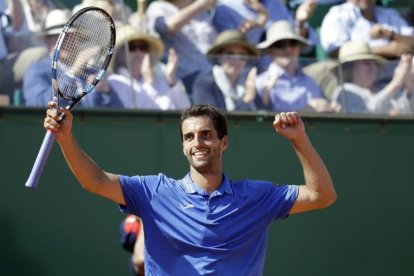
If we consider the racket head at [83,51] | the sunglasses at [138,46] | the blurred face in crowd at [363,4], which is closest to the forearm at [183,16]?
the sunglasses at [138,46]

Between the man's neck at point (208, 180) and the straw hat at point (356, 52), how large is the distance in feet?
14.7

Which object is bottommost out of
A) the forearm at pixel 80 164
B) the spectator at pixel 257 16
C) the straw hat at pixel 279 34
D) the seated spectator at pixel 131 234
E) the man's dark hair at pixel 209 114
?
the seated spectator at pixel 131 234

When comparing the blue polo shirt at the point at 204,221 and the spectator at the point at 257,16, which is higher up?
the spectator at the point at 257,16

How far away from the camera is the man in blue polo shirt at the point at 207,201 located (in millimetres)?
4500

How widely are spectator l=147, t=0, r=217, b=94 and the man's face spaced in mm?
3902

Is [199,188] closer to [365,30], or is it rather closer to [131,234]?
[131,234]

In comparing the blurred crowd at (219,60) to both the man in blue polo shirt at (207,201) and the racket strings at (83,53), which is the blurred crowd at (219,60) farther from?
the man in blue polo shirt at (207,201)

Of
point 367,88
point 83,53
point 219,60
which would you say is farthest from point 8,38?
point 83,53

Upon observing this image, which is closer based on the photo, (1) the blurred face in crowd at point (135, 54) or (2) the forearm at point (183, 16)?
(1) the blurred face in crowd at point (135, 54)

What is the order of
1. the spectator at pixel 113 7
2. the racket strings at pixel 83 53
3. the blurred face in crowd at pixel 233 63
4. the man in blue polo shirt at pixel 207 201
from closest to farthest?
the man in blue polo shirt at pixel 207 201 < the racket strings at pixel 83 53 < the blurred face in crowd at pixel 233 63 < the spectator at pixel 113 7

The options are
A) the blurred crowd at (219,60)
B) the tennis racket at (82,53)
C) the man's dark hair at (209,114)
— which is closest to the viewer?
the man's dark hair at (209,114)

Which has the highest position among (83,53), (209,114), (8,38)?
(8,38)

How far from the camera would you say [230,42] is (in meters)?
8.96

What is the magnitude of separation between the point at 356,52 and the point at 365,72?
325 mm
